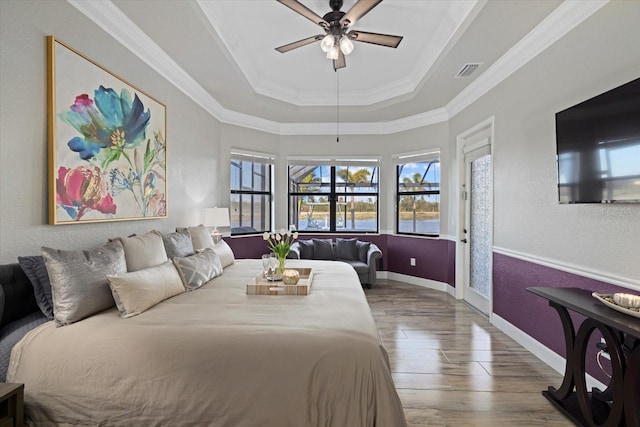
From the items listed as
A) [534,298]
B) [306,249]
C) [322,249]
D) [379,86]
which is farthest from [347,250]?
[534,298]

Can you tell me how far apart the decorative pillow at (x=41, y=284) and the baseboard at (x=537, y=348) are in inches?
140

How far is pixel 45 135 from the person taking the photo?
2053 mm

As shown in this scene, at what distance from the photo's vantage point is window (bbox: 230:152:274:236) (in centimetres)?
538

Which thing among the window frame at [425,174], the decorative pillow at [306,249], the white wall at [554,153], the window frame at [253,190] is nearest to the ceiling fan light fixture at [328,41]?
the white wall at [554,153]

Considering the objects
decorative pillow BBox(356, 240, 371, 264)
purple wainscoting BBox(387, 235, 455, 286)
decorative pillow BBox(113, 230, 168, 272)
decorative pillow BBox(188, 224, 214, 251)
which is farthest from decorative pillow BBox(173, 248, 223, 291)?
purple wainscoting BBox(387, 235, 455, 286)

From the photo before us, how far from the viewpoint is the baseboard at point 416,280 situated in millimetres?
5126

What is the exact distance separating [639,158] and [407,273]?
13.5 ft

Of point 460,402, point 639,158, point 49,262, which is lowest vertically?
point 460,402

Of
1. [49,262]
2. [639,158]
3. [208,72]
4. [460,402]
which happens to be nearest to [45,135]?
[49,262]

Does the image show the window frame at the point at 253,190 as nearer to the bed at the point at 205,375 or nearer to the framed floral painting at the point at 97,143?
the framed floral painting at the point at 97,143

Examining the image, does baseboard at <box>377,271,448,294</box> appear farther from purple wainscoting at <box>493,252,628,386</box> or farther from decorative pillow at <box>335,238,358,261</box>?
purple wainscoting at <box>493,252,628,386</box>

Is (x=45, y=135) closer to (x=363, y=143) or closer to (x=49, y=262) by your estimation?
(x=49, y=262)

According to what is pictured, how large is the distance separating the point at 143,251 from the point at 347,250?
3632 millimetres

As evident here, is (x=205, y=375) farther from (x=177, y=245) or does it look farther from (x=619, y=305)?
(x=619, y=305)
